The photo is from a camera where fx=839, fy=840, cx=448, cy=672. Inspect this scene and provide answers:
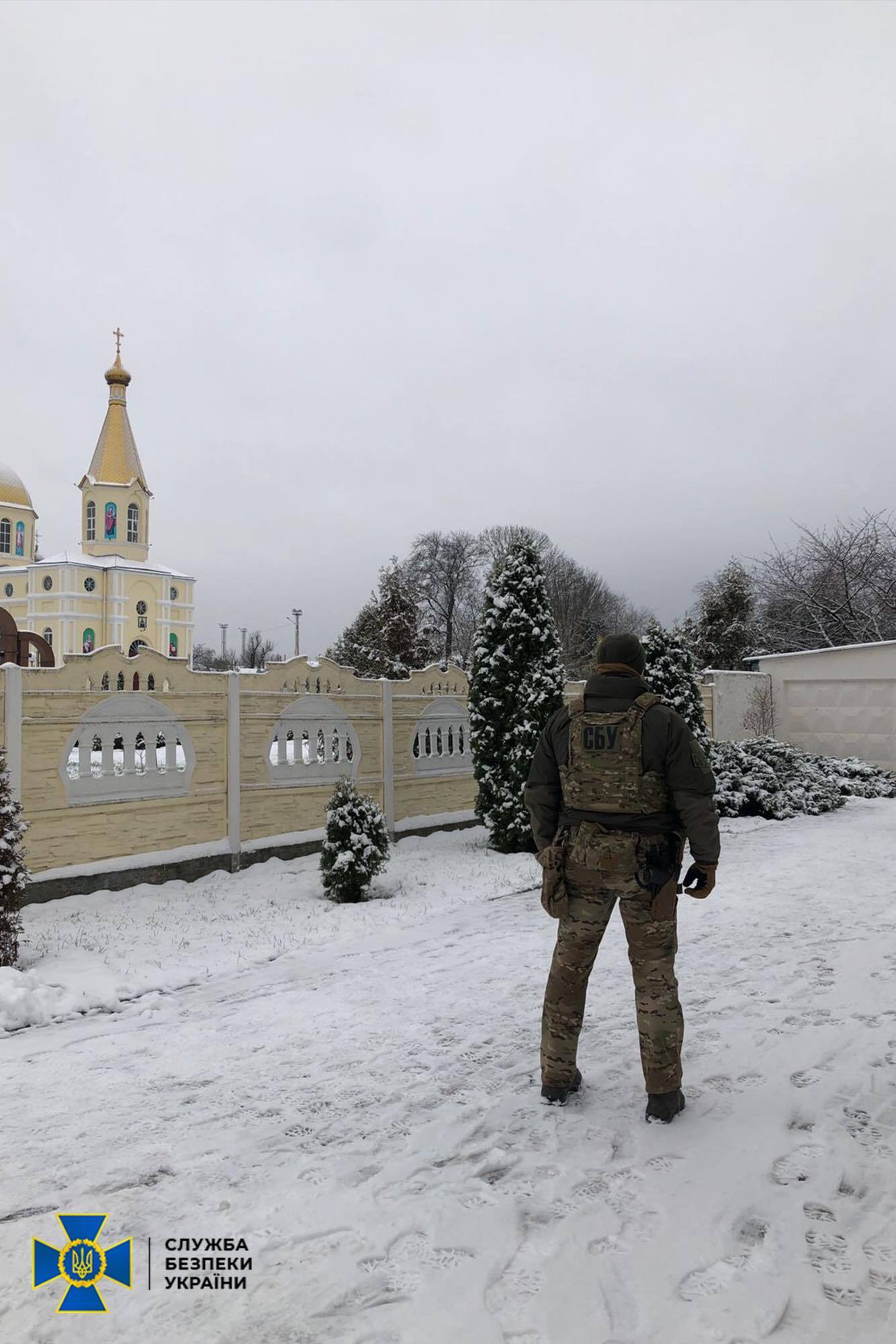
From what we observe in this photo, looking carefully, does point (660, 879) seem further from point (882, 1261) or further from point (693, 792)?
point (882, 1261)

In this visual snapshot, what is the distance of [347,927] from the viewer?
698 cm

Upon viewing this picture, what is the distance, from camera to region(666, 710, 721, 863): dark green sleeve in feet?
11.5

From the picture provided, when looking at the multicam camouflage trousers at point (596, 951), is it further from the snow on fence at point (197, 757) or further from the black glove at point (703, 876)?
the snow on fence at point (197, 757)

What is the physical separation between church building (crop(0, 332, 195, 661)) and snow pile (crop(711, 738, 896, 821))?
171 feet

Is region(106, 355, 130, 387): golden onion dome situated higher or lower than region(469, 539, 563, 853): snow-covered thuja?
higher

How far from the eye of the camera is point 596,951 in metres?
3.61

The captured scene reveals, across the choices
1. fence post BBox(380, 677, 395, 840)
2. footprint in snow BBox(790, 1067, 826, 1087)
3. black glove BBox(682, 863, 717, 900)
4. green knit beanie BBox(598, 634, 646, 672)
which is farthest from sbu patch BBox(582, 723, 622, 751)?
fence post BBox(380, 677, 395, 840)

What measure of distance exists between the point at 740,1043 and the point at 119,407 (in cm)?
6934

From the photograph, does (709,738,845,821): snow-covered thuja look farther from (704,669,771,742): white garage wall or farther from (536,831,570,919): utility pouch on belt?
(536,831,570,919): utility pouch on belt

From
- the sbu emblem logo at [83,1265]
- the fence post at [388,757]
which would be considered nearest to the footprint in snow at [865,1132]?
the sbu emblem logo at [83,1265]

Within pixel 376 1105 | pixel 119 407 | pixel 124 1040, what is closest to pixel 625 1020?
pixel 376 1105

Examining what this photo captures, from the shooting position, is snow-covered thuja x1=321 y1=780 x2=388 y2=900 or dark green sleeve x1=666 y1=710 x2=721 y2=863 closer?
dark green sleeve x1=666 y1=710 x2=721 y2=863

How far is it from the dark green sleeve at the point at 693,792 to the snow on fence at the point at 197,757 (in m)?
5.78

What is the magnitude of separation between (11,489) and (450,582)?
3731 cm
